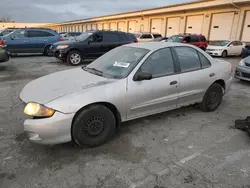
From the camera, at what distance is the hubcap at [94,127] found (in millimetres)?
3083

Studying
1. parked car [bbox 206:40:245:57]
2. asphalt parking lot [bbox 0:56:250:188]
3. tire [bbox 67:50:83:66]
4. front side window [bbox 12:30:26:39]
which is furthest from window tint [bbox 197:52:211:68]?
parked car [bbox 206:40:245:57]

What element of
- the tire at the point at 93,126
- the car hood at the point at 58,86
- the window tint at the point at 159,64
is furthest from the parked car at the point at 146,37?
the tire at the point at 93,126

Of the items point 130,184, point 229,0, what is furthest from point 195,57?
point 229,0

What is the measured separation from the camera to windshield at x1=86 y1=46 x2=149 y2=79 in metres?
3.51

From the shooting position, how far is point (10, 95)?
5.64 meters

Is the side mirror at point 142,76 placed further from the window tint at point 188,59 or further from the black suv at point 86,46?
the black suv at point 86,46

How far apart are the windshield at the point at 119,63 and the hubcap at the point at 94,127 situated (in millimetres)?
750

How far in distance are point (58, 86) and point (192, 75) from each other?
8.08ft

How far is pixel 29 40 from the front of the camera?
40.5 feet

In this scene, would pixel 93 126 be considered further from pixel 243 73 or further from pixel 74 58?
pixel 74 58

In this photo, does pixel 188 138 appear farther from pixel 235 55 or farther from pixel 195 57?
pixel 235 55

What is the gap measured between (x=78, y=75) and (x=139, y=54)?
1116 mm

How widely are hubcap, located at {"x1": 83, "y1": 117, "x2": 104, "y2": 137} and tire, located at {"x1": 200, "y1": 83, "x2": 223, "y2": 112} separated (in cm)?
245

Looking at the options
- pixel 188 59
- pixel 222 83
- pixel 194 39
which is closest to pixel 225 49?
pixel 194 39
